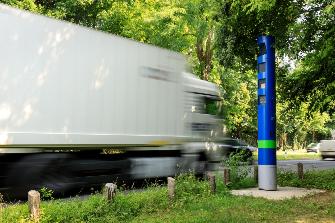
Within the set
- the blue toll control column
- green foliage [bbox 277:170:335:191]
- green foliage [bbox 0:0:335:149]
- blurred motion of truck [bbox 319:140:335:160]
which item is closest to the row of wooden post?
the blue toll control column

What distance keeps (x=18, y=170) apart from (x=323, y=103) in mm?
10111

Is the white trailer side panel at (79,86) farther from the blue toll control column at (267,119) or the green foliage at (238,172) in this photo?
the blue toll control column at (267,119)

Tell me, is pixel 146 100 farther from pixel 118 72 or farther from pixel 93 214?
pixel 93 214

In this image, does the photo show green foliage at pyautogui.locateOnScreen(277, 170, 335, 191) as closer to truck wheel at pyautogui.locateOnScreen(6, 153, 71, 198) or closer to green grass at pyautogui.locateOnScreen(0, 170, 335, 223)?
green grass at pyautogui.locateOnScreen(0, 170, 335, 223)

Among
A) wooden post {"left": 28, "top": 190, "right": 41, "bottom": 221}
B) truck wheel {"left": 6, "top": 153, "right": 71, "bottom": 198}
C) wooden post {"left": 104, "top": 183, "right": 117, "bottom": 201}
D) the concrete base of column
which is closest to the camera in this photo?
wooden post {"left": 28, "top": 190, "right": 41, "bottom": 221}

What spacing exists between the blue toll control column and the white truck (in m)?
2.41

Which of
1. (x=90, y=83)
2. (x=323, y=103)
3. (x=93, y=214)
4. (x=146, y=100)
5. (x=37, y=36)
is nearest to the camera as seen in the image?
(x=93, y=214)

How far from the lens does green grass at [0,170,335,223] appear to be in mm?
8414

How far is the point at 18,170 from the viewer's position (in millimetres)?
10289

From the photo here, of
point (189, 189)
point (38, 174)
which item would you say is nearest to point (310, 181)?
point (189, 189)

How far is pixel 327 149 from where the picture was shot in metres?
35.0

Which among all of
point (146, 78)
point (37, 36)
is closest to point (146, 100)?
point (146, 78)

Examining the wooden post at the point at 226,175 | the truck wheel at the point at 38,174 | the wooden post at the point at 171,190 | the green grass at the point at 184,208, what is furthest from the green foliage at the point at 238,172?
the truck wheel at the point at 38,174

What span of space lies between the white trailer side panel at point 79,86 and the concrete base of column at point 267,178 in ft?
8.87
